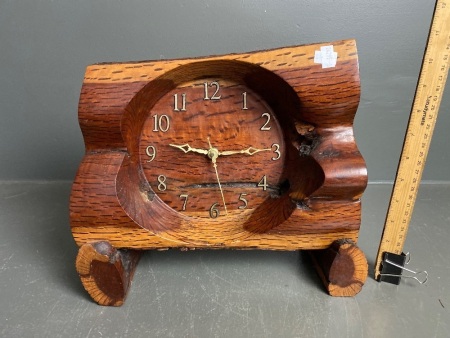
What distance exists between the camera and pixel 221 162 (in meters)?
1.01

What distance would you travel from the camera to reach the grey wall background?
1.33 m

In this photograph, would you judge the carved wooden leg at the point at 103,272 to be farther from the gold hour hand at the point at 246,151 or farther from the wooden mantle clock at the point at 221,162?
the gold hour hand at the point at 246,151

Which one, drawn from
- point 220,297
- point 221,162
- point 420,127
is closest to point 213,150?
point 221,162

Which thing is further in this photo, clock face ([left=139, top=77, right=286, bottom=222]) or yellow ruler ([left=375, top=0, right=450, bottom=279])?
clock face ([left=139, top=77, right=286, bottom=222])

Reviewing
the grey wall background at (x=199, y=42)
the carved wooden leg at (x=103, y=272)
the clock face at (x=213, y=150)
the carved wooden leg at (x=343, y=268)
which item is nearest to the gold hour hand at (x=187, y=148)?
the clock face at (x=213, y=150)

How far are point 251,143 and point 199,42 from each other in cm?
58

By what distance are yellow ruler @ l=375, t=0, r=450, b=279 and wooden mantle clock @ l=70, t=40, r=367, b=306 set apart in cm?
15

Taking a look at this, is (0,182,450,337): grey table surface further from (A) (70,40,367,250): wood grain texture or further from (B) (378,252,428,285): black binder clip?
(A) (70,40,367,250): wood grain texture

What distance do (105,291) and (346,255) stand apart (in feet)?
2.02

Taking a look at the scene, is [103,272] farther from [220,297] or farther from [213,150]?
[213,150]

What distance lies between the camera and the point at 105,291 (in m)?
0.97

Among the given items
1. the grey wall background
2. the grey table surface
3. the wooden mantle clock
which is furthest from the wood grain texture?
the grey wall background

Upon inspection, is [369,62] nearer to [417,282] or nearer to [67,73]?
[417,282]

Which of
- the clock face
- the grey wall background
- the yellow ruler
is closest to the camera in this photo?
the yellow ruler
